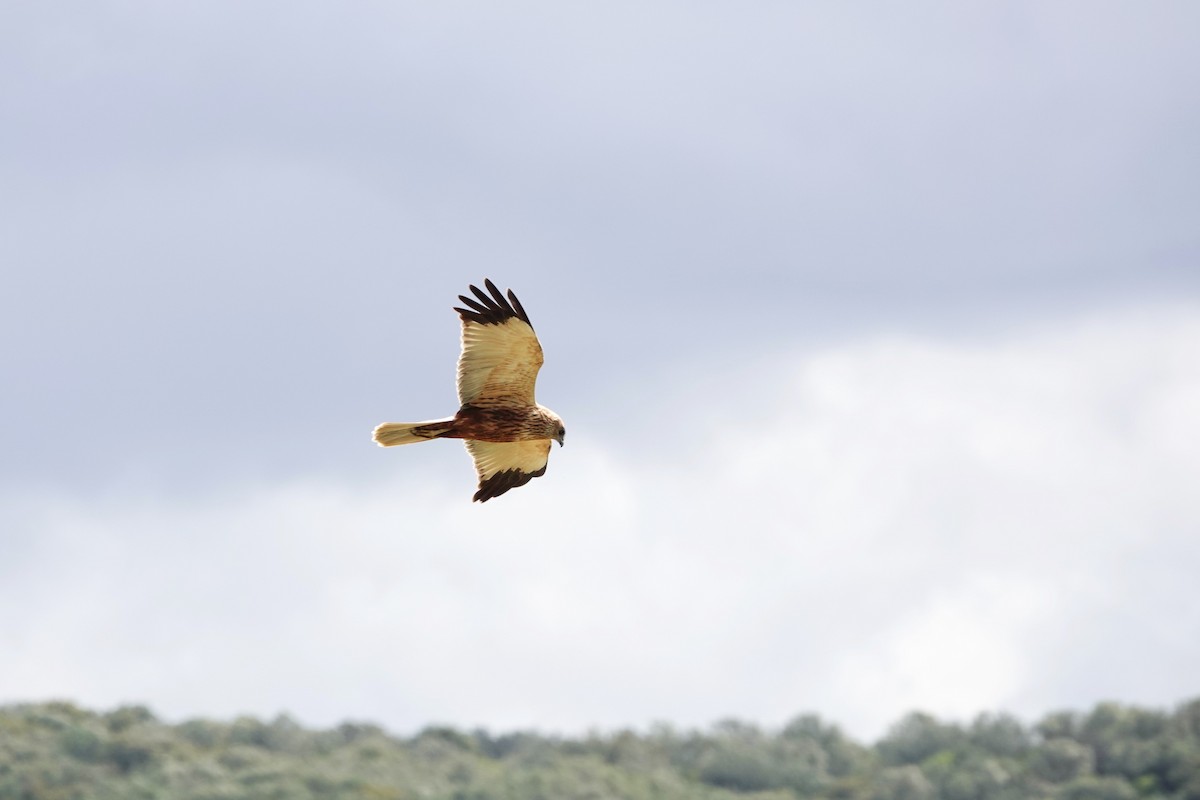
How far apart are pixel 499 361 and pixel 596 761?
80.4 metres

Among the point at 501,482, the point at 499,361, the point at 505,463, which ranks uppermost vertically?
the point at 499,361

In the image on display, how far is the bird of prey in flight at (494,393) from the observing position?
18.8m

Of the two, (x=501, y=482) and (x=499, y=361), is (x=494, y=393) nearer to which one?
(x=499, y=361)

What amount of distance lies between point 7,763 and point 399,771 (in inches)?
726

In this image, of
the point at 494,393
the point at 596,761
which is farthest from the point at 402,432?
the point at 596,761

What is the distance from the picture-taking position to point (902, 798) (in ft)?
315

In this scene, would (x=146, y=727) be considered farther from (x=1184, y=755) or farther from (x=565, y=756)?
(x=1184, y=755)

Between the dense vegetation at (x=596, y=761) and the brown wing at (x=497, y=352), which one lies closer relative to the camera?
the brown wing at (x=497, y=352)

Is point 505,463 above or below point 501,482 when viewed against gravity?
above

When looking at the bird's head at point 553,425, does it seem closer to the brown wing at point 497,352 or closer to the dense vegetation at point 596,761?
the brown wing at point 497,352

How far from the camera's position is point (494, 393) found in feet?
64.2

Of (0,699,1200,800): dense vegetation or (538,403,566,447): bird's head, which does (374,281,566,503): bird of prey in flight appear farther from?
(0,699,1200,800): dense vegetation

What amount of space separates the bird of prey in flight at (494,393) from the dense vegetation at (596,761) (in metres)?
65.4

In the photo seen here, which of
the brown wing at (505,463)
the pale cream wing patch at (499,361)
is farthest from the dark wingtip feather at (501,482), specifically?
the pale cream wing patch at (499,361)
